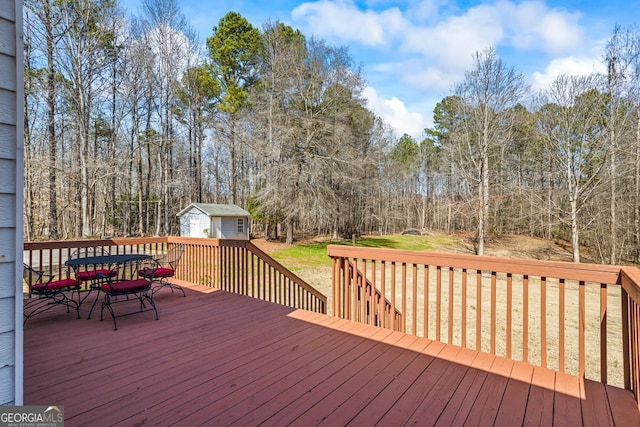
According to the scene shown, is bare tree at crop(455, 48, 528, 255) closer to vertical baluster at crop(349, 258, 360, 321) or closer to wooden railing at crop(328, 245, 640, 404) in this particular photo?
wooden railing at crop(328, 245, 640, 404)

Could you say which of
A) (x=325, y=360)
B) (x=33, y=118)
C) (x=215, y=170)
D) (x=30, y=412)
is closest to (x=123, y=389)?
(x=30, y=412)

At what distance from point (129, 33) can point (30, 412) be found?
17.8 metres

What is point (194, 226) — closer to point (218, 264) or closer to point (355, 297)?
point (218, 264)

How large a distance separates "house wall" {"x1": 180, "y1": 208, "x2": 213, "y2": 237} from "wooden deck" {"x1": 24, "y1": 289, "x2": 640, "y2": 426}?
46.4 ft

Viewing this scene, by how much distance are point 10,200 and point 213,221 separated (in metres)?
16.5

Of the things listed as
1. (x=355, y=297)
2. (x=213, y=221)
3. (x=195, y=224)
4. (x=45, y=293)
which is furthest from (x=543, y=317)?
(x=195, y=224)

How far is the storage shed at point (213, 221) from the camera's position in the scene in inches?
670

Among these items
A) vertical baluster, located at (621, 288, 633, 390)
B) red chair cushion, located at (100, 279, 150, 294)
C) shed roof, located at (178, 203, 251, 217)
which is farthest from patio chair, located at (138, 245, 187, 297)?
shed roof, located at (178, 203, 251, 217)

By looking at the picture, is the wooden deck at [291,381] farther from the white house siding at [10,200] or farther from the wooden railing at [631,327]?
the white house siding at [10,200]

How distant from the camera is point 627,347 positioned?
6.83 feet

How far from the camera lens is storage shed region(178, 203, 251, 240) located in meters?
17.0

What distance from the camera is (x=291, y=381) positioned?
2.20m

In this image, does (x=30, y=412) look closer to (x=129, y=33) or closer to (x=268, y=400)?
(x=268, y=400)

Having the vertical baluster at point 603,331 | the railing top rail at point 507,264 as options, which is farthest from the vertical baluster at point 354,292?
the vertical baluster at point 603,331
